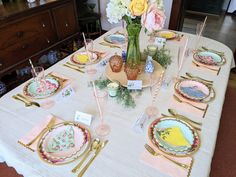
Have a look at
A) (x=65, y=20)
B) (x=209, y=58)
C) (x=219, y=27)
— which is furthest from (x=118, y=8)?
(x=219, y=27)

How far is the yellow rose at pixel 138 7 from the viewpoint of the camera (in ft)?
2.88

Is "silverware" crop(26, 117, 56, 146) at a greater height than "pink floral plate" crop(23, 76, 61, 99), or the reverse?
"pink floral plate" crop(23, 76, 61, 99)

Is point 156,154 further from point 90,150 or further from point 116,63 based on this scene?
point 116,63

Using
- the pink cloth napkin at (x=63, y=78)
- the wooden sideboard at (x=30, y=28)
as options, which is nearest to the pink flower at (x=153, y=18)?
the pink cloth napkin at (x=63, y=78)

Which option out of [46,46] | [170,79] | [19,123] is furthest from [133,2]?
[46,46]

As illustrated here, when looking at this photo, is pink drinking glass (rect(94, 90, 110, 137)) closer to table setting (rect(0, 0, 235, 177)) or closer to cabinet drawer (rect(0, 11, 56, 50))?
table setting (rect(0, 0, 235, 177))

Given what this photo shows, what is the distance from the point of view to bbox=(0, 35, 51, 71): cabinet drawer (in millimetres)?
1895

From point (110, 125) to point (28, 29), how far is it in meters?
1.63

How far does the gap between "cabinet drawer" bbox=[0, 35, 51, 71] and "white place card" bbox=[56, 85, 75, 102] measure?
1.17 meters

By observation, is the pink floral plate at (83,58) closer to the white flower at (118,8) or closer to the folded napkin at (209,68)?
the white flower at (118,8)

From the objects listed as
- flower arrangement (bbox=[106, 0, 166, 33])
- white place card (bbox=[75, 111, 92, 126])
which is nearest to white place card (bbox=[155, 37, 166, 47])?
flower arrangement (bbox=[106, 0, 166, 33])

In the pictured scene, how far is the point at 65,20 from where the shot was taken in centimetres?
244

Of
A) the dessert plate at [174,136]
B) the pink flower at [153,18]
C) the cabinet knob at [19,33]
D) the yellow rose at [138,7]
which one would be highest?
the yellow rose at [138,7]

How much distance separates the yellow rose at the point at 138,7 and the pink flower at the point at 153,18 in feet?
0.09
